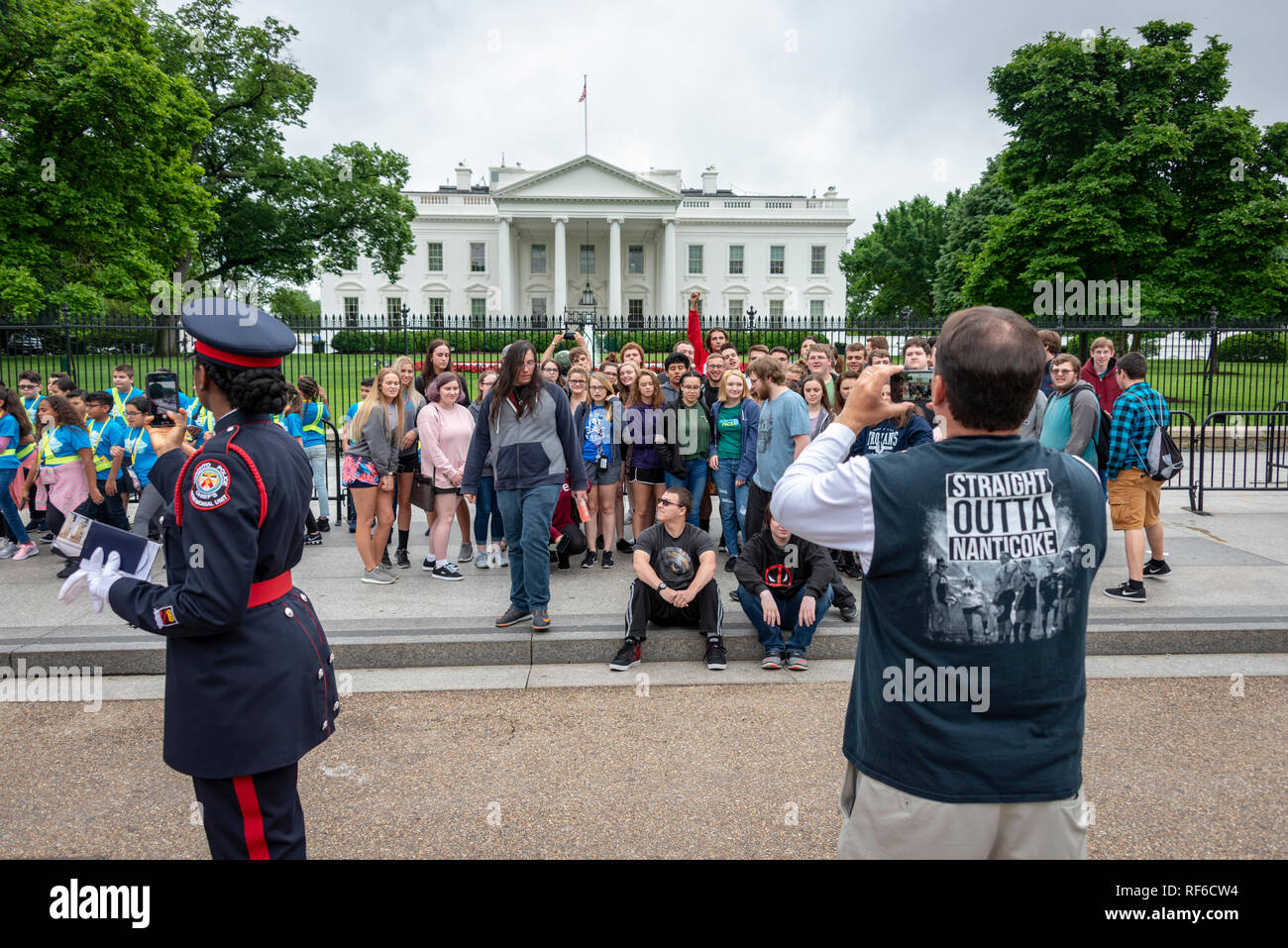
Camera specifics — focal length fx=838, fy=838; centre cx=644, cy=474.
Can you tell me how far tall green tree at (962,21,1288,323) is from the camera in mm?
28453

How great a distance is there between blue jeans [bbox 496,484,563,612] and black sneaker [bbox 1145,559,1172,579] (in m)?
5.63

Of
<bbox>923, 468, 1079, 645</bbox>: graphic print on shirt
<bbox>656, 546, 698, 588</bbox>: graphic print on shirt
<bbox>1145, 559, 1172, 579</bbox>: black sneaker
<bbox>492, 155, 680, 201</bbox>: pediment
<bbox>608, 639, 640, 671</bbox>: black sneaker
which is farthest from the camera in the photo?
<bbox>492, 155, 680, 201</bbox>: pediment

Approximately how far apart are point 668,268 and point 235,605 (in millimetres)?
64546

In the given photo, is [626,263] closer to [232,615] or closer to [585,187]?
[585,187]

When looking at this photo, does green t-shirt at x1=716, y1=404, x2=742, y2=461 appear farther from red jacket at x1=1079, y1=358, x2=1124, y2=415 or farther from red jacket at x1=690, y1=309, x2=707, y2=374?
red jacket at x1=1079, y1=358, x2=1124, y2=415

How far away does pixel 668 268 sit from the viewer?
64.8 meters

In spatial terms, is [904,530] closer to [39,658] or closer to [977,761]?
[977,761]

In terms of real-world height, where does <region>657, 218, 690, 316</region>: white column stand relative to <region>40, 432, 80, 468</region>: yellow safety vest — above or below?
above

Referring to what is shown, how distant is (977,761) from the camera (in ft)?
6.25

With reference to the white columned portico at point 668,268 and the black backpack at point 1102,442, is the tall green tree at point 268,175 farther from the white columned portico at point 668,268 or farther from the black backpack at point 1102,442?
the black backpack at point 1102,442

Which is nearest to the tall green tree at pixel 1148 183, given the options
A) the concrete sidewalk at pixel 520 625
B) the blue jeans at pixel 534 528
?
the concrete sidewalk at pixel 520 625

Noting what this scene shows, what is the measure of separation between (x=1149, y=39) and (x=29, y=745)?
127ft

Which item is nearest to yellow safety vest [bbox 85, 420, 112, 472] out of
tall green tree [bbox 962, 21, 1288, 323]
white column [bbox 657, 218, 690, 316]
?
tall green tree [bbox 962, 21, 1288, 323]
